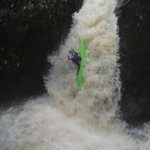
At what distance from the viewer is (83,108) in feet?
18.7

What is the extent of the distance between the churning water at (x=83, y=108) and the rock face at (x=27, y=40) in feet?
0.62

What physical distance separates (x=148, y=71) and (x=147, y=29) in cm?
65

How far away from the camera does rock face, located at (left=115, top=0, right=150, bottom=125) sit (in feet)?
18.7

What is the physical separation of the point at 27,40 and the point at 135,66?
1.72m

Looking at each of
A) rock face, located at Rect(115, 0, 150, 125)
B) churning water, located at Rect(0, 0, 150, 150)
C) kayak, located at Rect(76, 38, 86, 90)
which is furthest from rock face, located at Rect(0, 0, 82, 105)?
rock face, located at Rect(115, 0, 150, 125)

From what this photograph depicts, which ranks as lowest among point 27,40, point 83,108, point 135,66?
point 83,108

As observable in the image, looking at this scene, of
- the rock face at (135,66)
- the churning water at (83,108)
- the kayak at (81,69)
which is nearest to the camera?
the churning water at (83,108)

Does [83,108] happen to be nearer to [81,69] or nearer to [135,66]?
[81,69]

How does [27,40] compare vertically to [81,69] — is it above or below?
above

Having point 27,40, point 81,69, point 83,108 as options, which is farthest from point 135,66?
point 27,40

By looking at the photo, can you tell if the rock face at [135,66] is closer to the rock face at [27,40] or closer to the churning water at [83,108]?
the churning water at [83,108]

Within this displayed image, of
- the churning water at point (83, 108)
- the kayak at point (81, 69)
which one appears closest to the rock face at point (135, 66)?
the churning water at point (83, 108)

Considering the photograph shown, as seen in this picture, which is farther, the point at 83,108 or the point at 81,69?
the point at 81,69

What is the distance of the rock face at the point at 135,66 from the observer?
18.7 feet
